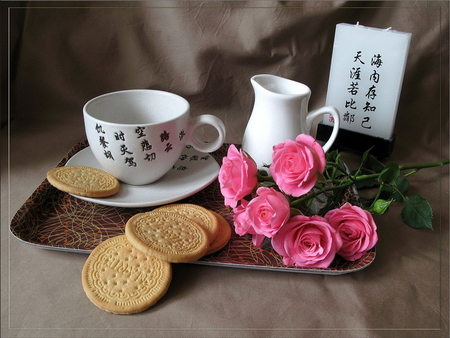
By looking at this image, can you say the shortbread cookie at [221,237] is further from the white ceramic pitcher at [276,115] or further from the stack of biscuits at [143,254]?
the white ceramic pitcher at [276,115]

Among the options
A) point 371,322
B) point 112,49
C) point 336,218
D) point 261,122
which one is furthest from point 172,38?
point 371,322

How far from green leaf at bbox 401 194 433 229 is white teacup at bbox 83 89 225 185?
0.34 metres

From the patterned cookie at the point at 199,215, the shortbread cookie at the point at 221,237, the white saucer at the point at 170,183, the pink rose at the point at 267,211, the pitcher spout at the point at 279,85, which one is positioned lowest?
the shortbread cookie at the point at 221,237

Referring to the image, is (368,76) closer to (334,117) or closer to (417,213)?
(334,117)

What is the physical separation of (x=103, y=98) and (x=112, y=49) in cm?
36

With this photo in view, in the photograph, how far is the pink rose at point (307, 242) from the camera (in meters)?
0.59

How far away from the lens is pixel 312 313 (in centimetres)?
58

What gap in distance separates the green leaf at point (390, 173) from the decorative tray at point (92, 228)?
5.6 inches

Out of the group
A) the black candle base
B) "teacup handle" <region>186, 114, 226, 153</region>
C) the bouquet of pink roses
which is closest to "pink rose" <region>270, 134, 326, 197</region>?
the bouquet of pink roses

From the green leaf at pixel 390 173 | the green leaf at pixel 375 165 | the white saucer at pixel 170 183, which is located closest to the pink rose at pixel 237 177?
the white saucer at pixel 170 183

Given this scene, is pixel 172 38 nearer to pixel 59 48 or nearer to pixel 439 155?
pixel 59 48

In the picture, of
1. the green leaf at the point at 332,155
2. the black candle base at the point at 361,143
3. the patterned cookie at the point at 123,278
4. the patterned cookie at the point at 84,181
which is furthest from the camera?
the black candle base at the point at 361,143

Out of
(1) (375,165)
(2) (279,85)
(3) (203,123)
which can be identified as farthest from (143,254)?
(1) (375,165)

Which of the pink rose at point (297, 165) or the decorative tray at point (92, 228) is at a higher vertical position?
the pink rose at point (297, 165)
